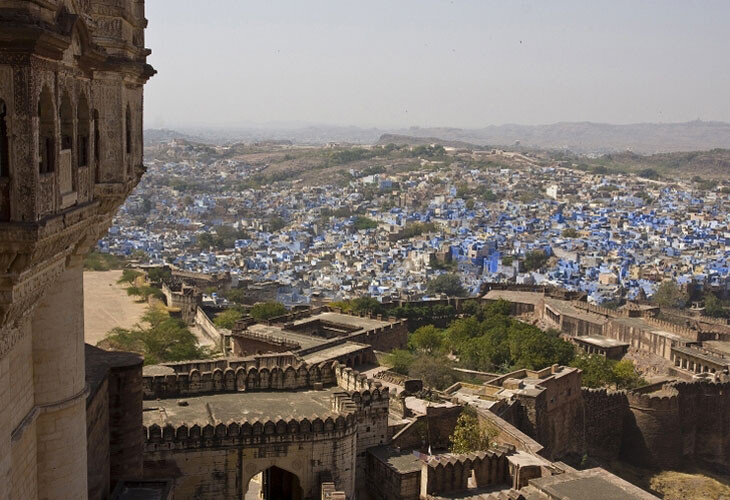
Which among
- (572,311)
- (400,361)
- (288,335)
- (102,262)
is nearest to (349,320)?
(288,335)

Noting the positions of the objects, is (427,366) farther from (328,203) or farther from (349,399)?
(328,203)

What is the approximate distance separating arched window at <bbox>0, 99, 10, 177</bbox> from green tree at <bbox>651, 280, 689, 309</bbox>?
42868 mm

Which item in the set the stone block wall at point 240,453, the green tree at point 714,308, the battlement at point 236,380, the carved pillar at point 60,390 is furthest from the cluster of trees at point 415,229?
the carved pillar at point 60,390

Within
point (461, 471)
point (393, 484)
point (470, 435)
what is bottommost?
point (470, 435)

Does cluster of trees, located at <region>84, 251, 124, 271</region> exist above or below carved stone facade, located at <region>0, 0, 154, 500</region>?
below

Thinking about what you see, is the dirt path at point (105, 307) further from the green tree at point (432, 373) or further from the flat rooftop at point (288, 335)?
the green tree at point (432, 373)

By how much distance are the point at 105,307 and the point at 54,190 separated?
30.7 metres

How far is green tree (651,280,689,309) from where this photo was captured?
44.2 m

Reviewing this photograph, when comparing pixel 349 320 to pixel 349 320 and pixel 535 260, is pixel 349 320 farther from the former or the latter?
pixel 535 260

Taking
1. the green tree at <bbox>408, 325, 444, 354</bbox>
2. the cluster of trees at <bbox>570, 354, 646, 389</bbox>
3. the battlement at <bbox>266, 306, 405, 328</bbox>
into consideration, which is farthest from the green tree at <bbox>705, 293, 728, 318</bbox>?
the battlement at <bbox>266, 306, 405, 328</bbox>

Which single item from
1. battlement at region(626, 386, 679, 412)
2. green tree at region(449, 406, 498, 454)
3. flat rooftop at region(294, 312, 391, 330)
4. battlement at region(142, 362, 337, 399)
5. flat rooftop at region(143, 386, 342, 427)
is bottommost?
battlement at region(626, 386, 679, 412)

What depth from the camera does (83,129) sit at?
6199 mm

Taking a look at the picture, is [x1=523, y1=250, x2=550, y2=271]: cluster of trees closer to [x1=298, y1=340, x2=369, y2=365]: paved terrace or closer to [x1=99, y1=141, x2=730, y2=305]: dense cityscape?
[x1=99, y1=141, x2=730, y2=305]: dense cityscape

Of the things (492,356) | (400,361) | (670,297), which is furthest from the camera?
(670,297)
